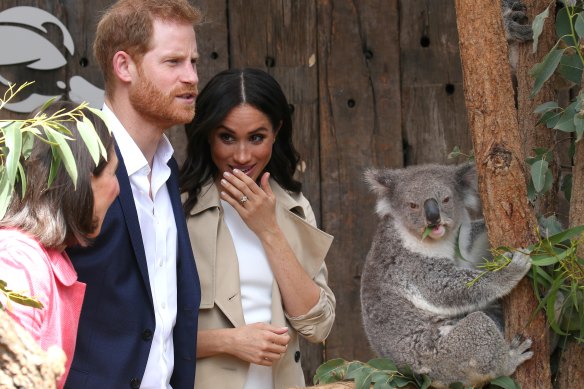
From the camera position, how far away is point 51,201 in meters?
2.18

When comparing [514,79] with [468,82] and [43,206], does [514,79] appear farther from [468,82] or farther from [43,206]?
[43,206]

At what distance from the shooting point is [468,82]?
9.76ft

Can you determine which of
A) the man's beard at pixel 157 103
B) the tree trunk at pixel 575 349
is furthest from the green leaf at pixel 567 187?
the man's beard at pixel 157 103

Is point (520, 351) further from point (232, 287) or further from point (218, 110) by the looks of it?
point (218, 110)

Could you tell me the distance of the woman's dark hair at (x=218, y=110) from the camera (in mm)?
3236

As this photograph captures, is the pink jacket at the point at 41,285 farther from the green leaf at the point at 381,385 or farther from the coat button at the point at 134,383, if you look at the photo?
the green leaf at the point at 381,385

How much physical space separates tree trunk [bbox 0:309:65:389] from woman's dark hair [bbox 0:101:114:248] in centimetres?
55

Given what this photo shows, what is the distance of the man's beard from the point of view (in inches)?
115

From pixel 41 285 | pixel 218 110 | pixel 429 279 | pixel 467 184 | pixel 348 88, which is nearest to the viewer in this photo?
pixel 41 285

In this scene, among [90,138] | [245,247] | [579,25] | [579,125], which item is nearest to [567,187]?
[579,125]

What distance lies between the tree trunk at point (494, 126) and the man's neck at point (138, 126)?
0.99 m

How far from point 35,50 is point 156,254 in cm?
200

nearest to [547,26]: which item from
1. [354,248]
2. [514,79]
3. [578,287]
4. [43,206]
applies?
[514,79]

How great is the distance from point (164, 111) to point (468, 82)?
945mm
